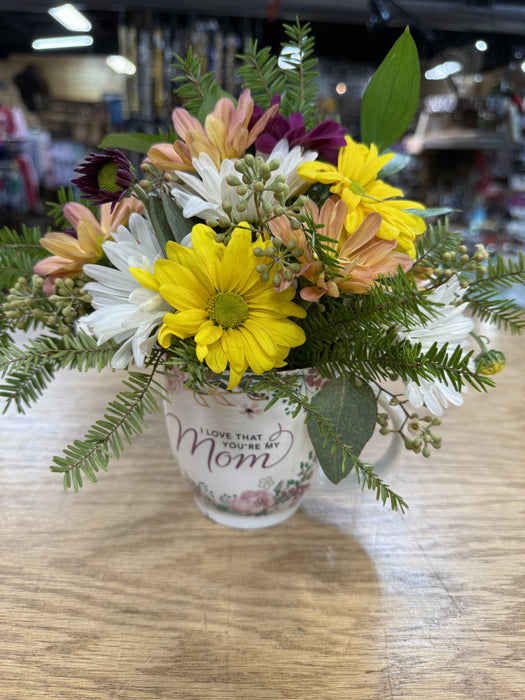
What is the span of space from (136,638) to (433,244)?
0.37 meters

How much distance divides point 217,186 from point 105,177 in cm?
7

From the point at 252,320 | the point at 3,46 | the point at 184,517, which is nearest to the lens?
the point at 252,320

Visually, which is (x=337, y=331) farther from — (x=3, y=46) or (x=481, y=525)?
(x=3, y=46)

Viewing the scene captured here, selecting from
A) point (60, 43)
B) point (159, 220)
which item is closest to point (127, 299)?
point (159, 220)

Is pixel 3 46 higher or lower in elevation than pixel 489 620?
lower

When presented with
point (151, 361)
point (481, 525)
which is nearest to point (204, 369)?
point (151, 361)

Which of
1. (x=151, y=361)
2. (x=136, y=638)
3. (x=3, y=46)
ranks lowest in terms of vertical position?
(x=3, y=46)

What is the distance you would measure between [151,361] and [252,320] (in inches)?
3.4

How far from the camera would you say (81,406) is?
0.69m

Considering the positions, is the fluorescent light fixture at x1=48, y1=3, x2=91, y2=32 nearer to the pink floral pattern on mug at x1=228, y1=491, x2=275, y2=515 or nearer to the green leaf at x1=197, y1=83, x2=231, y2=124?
the green leaf at x1=197, y1=83, x2=231, y2=124

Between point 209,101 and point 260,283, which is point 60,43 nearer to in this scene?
point 209,101

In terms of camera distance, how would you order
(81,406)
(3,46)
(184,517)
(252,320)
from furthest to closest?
(3,46), (81,406), (184,517), (252,320)

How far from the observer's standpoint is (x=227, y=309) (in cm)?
35

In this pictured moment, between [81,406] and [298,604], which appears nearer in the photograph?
[298,604]
